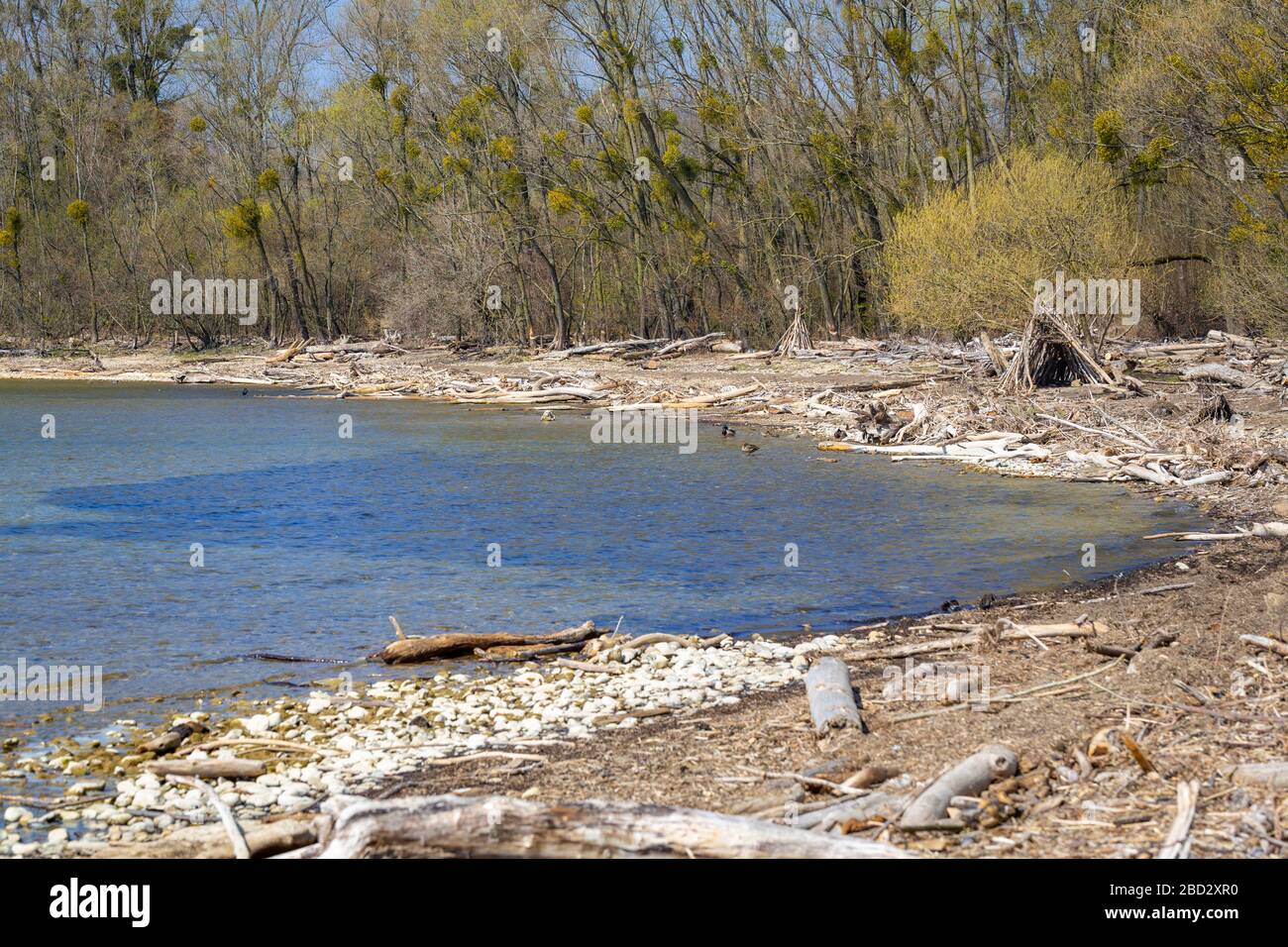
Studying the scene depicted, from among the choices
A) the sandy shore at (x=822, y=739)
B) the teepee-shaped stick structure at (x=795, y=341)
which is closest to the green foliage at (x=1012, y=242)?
the teepee-shaped stick structure at (x=795, y=341)

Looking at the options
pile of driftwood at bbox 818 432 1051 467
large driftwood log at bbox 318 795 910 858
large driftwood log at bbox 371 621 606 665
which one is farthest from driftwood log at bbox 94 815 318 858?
pile of driftwood at bbox 818 432 1051 467

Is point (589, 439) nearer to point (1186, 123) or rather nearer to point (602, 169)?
point (1186, 123)

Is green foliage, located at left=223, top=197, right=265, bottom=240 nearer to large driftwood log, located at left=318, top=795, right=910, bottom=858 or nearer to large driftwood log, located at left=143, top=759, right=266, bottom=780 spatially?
large driftwood log, located at left=143, top=759, right=266, bottom=780

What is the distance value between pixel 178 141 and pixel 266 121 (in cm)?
653

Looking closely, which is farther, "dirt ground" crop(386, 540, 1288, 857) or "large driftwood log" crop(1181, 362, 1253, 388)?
"large driftwood log" crop(1181, 362, 1253, 388)

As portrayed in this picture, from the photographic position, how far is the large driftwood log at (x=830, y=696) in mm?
7656

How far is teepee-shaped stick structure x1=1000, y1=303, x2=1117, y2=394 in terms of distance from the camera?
25.3 m

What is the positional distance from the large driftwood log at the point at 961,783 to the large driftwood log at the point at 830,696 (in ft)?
4.13

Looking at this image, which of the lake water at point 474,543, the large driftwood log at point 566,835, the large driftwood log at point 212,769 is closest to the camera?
the large driftwood log at point 566,835

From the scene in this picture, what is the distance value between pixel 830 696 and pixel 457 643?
12.3ft

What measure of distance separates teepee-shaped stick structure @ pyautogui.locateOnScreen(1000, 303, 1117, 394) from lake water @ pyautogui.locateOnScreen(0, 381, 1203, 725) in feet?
15.2

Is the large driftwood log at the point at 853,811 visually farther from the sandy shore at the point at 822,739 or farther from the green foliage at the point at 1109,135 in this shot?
the green foliage at the point at 1109,135

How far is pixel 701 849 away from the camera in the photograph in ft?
16.4

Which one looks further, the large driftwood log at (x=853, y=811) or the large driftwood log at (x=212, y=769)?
the large driftwood log at (x=212, y=769)
